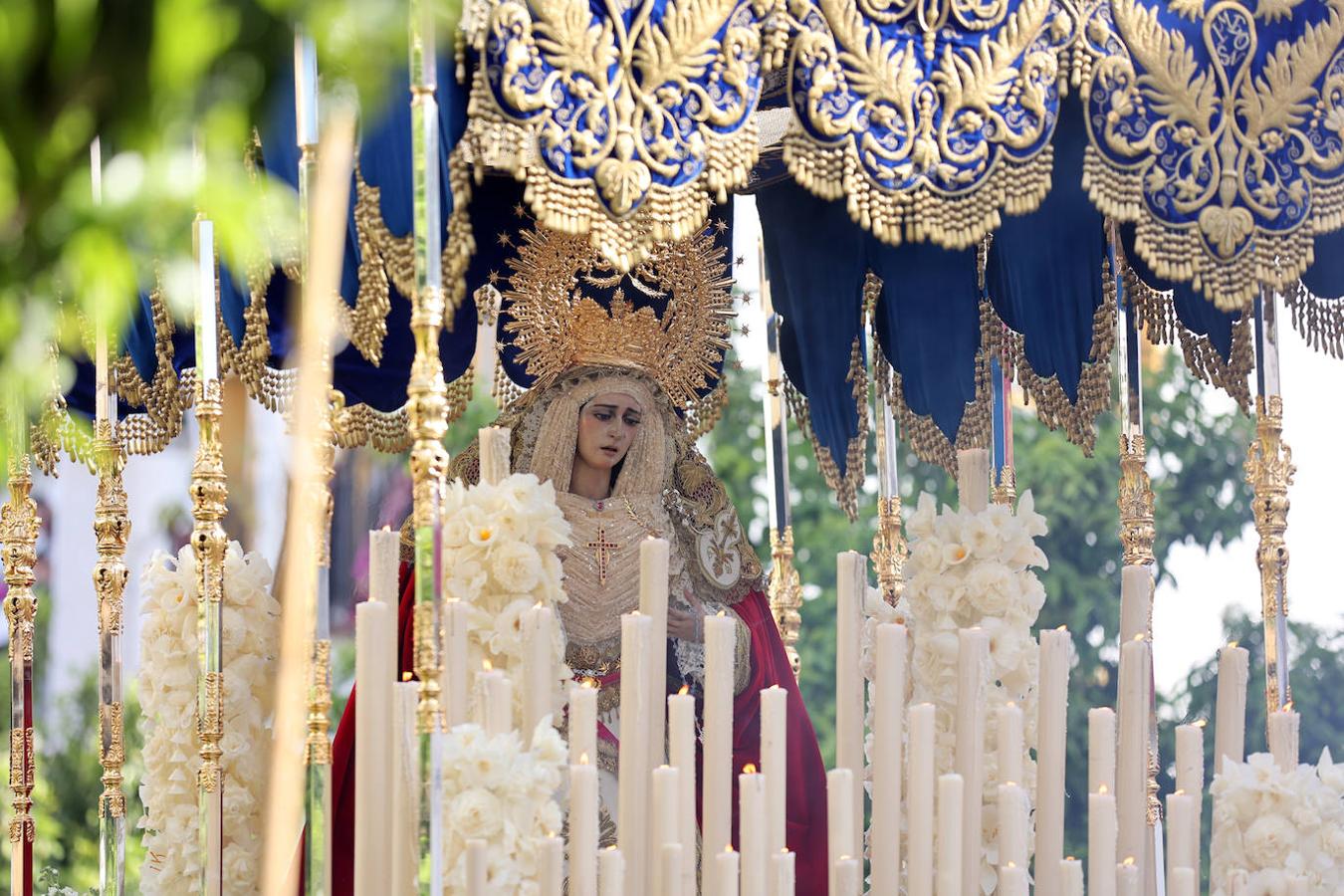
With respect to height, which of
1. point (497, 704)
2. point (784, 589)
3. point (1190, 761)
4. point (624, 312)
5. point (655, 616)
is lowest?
point (1190, 761)

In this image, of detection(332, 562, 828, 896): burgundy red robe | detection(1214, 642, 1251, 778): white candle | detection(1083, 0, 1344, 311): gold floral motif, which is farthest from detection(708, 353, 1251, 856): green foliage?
detection(1083, 0, 1344, 311): gold floral motif

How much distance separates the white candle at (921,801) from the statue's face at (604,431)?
1.60 meters

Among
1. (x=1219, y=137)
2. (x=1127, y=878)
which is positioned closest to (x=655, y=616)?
(x=1127, y=878)

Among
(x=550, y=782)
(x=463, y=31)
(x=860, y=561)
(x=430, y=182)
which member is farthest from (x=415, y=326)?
(x=860, y=561)

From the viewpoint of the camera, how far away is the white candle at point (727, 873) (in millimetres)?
3818

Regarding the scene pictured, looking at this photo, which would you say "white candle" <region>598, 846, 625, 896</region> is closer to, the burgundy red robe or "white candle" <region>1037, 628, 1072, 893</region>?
"white candle" <region>1037, 628, 1072, 893</region>

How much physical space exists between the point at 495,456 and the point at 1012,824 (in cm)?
150

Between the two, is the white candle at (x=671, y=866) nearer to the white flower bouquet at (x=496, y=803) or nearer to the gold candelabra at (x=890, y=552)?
the white flower bouquet at (x=496, y=803)

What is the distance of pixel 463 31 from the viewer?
3.92 m

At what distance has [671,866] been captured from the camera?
3859 millimetres

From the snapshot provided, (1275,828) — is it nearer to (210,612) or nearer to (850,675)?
(850,675)

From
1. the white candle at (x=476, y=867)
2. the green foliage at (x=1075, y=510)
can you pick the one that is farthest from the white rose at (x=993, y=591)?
the green foliage at (x=1075, y=510)

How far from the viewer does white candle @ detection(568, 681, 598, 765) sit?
394 centimetres

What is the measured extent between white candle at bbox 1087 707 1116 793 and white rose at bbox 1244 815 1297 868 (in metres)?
0.37
